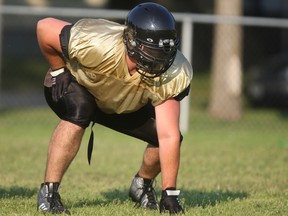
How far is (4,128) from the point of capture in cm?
1373

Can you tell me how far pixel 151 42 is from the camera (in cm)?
584

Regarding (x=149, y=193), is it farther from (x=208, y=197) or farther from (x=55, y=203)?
(x=55, y=203)

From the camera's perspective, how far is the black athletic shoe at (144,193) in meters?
6.57

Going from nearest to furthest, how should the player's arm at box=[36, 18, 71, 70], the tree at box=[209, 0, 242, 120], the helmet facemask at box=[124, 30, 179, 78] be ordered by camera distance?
1. the helmet facemask at box=[124, 30, 179, 78]
2. the player's arm at box=[36, 18, 71, 70]
3. the tree at box=[209, 0, 242, 120]

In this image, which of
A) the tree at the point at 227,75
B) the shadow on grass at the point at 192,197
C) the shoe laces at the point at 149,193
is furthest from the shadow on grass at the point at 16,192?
the tree at the point at 227,75

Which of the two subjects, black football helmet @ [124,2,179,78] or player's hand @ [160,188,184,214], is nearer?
black football helmet @ [124,2,179,78]

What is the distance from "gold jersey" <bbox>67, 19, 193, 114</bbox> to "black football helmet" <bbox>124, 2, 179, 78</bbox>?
0.10m

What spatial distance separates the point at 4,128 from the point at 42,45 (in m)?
7.69

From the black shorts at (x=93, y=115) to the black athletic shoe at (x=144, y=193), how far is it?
40 centimetres

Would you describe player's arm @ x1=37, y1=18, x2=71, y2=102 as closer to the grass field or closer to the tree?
the grass field

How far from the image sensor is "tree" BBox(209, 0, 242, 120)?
15510 mm

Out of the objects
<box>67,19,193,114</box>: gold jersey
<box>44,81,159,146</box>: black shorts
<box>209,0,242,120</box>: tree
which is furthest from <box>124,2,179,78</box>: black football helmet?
<box>209,0,242,120</box>: tree

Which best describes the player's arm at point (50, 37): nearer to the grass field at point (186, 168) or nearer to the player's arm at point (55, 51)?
the player's arm at point (55, 51)

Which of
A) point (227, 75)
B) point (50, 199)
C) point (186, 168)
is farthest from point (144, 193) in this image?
point (227, 75)
